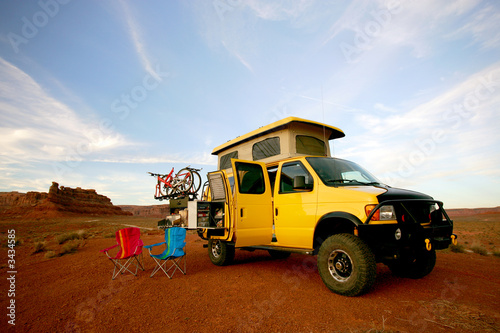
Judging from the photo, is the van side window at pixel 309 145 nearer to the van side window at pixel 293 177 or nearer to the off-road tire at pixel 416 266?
the van side window at pixel 293 177

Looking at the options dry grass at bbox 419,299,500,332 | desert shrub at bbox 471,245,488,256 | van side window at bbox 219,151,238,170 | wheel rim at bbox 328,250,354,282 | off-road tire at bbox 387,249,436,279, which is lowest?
desert shrub at bbox 471,245,488,256

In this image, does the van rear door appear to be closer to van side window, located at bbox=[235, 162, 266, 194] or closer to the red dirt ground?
van side window, located at bbox=[235, 162, 266, 194]

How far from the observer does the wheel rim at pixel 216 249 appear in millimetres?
6760

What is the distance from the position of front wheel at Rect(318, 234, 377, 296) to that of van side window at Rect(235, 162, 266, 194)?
206 centimetres

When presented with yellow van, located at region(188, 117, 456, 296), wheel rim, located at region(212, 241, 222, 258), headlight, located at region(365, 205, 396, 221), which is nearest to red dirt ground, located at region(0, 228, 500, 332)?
yellow van, located at region(188, 117, 456, 296)

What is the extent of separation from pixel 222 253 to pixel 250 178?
2.06 metres

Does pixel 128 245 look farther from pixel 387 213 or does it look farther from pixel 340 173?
pixel 387 213

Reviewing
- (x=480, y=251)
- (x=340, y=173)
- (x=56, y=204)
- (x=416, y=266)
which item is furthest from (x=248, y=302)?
(x=56, y=204)

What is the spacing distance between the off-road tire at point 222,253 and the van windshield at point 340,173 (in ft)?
9.55

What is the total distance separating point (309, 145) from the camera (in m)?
7.13

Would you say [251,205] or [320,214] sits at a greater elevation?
[251,205]

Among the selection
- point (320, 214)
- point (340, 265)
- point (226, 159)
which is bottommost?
point (340, 265)

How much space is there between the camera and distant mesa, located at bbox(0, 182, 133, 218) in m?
54.1

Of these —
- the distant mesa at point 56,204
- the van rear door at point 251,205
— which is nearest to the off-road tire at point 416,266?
the van rear door at point 251,205
